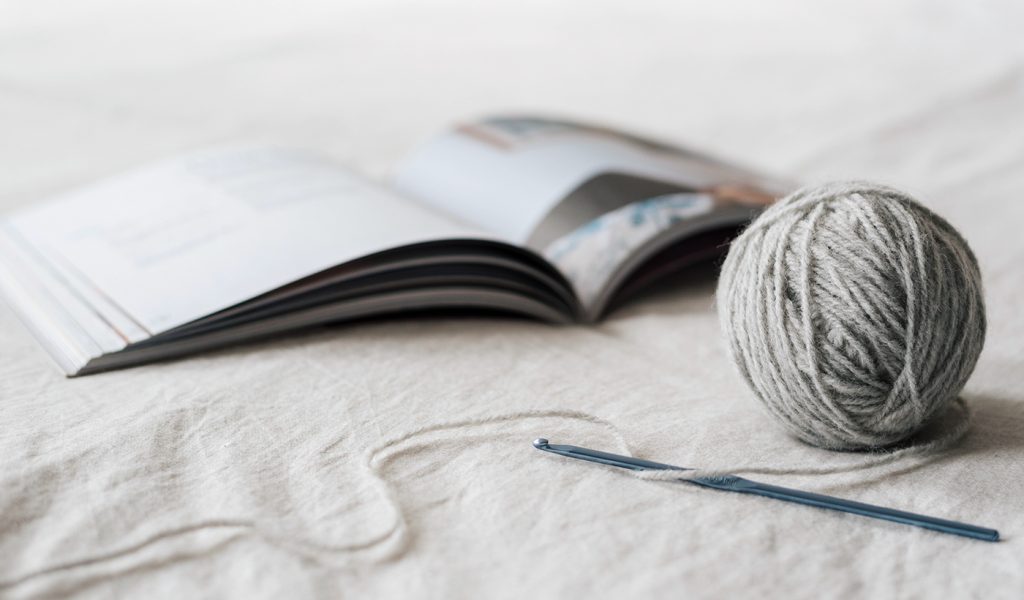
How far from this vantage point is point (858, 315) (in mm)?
592

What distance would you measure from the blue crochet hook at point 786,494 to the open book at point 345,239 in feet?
0.82

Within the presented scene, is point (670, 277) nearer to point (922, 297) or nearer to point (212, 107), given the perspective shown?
point (922, 297)

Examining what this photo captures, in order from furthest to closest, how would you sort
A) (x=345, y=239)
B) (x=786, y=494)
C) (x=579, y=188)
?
(x=579, y=188) < (x=345, y=239) < (x=786, y=494)

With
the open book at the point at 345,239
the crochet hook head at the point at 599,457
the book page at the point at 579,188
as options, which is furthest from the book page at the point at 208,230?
the crochet hook head at the point at 599,457

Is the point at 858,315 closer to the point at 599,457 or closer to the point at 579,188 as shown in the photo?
the point at 599,457

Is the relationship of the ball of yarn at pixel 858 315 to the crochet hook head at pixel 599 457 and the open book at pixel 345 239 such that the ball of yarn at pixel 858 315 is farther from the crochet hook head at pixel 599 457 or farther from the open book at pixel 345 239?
the open book at pixel 345 239

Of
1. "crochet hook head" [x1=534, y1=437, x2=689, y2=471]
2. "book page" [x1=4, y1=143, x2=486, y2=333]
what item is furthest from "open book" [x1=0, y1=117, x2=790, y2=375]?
"crochet hook head" [x1=534, y1=437, x2=689, y2=471]

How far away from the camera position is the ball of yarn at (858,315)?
592 millimetres

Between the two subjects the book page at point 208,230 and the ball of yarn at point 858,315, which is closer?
the ball of yarn at point 858,315

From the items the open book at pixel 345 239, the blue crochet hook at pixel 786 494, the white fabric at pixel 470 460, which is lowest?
the white fabric at pixel 470 460

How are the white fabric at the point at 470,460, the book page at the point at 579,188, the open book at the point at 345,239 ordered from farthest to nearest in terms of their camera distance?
the book page at the point at 579,188 < the open book at the point at 345,239 < the white fabric at the point at 470,460

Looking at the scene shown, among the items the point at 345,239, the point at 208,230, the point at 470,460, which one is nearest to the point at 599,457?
the point at 470,460

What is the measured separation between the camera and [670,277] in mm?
975

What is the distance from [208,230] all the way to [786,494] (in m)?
0.53
